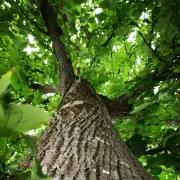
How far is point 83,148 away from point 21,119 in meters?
1.11

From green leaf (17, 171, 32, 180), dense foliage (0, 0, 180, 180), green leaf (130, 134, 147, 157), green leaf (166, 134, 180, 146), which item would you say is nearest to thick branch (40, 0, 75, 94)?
dense foliage (0, 0, 180, 180)

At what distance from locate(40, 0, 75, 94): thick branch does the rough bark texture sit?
60 centimetres

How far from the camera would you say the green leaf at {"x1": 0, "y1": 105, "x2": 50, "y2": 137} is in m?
0.40

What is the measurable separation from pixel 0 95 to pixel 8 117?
0.07m

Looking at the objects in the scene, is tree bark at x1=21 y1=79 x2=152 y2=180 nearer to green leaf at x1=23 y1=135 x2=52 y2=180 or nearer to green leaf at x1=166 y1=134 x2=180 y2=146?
green leaf at x1=166 y1=134 x2=180 y2=146

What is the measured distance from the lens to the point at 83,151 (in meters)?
1.43

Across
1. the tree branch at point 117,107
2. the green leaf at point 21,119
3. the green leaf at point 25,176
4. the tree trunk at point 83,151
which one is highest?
the tree branch at point 117,107

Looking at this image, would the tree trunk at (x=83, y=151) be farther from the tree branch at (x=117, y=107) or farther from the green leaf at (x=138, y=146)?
the tree branch at (x=117, y=107)

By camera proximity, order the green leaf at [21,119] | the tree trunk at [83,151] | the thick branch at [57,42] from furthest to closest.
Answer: the thick branch at [57,42], the tree trunk at [83,151], the green leaf at [21,119]

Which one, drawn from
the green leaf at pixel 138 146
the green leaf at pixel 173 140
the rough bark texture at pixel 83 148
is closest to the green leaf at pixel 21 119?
the rough bark texture at pixel 83 148

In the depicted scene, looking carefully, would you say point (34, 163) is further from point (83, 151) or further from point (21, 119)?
point (83, 151)

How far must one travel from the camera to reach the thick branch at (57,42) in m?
3.49

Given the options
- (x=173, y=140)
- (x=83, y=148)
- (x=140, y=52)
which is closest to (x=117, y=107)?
(x=140, y=52)

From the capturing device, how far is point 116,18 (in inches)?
103
